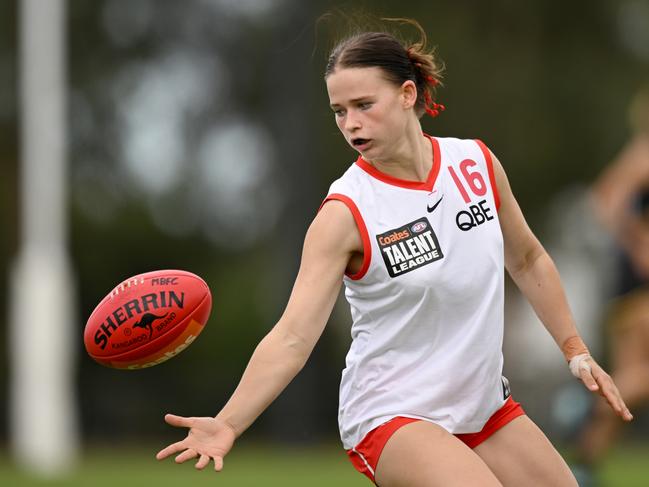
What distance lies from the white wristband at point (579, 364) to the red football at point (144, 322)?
1.31 metres

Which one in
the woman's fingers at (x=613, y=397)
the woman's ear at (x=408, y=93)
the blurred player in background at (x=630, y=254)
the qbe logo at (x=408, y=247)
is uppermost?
the woman's ear at (x=408, y=93)

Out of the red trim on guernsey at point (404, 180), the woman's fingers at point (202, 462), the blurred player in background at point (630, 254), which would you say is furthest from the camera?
the blurred player in background at point (630, 254)

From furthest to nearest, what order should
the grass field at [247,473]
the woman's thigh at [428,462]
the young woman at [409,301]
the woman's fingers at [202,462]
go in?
1. the grass field at [247,473]
2. the young woman at [409,301]
3. the woman's thigh at [428,462]
4. the woman's fingers at [202,462]

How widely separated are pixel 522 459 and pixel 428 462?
1.53 ft

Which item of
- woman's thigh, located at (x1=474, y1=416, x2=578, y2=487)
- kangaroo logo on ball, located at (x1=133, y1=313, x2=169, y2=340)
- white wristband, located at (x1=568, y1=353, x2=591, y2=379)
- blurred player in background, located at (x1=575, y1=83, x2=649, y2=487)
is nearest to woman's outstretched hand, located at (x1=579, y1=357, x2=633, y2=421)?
white wristband, located at (x1=568, y1=353, x2=591, y2=379)

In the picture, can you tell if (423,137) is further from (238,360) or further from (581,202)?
(581,202)

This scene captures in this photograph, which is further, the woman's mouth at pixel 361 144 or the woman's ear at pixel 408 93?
the woman's ear at pixel 408 93

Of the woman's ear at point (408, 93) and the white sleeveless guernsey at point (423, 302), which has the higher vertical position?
the woman's ear at point (408, 93)

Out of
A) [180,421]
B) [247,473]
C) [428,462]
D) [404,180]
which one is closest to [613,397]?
[428,462]

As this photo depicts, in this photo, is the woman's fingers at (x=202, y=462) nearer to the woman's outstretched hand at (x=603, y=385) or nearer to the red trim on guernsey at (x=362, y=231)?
the red trim on guernsey at (x=362, y=231)

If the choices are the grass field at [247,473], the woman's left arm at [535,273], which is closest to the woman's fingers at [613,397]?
the woman's left arm at [535,273]

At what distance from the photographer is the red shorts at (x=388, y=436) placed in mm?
4297

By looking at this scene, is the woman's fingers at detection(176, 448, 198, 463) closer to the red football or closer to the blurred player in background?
the red football

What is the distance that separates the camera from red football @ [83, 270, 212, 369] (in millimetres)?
4609
